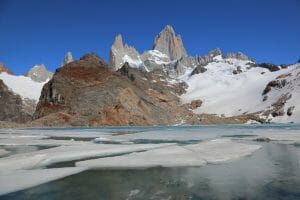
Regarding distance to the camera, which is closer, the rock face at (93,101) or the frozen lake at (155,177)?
the frozen lake at (155,177)

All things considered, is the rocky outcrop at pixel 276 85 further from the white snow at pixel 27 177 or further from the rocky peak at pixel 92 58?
the white snow at pixel 27 177

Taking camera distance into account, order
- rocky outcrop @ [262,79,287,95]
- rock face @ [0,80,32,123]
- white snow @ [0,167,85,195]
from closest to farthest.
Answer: white snow @ [0,167,85,195]
rock face @ [0,80,32,123]
rocky outcrop @ [262,79,287,95]

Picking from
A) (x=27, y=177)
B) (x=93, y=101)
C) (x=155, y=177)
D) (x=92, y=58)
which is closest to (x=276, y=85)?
(x=92, y=58)

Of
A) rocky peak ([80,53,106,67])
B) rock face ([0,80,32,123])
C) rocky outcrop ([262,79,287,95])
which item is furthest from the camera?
rocky outcrop ([262,79,287,95])

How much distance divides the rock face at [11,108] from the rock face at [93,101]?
45.7 m

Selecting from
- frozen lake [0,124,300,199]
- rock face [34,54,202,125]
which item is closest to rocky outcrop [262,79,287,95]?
rock face [34,54,202,125]

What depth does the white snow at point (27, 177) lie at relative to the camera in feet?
43.6

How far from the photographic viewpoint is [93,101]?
119m

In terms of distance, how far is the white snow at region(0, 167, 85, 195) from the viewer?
13.3m

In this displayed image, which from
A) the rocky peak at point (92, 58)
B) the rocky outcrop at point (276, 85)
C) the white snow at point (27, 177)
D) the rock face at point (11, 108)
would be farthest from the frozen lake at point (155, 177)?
the rocky outcrop at point (276, 85)

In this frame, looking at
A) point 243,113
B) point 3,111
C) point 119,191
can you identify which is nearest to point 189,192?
point 119,191

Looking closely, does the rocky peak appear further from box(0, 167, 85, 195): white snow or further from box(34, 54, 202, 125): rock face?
box(0, 167, 85, 195): white snow

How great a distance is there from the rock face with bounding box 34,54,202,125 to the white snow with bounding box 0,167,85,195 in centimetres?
9751

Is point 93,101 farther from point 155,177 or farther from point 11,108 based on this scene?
point 155,177
